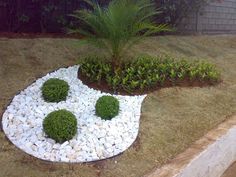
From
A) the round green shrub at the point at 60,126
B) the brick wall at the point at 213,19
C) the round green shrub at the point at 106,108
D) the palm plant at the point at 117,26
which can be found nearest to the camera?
the round green shrub at the point at 60,126

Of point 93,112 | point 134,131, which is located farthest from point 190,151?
point 93,112

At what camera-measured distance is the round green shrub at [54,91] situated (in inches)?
191

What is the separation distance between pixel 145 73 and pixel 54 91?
60.2 inches

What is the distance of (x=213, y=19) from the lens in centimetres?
1158

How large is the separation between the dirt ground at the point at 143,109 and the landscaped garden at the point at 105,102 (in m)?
0.01

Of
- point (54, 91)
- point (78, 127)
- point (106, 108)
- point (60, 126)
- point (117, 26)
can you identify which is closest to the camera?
point (60, 126)

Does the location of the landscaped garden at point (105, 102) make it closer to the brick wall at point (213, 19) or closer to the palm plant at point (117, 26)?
the palm plant at point (117, 26)

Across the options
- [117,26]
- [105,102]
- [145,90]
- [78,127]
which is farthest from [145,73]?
[78,127]

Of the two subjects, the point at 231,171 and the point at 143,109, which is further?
the point at 143,109

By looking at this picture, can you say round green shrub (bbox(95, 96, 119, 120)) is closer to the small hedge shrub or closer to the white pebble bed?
the white pebble bed

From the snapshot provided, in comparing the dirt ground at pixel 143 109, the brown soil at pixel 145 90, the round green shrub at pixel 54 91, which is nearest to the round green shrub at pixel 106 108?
the dirt ground at pixel 143 109

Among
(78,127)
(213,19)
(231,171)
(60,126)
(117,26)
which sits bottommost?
(231,171)

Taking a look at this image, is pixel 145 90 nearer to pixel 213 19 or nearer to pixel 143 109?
pixel 143 109

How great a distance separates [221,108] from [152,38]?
3242 millimetres
